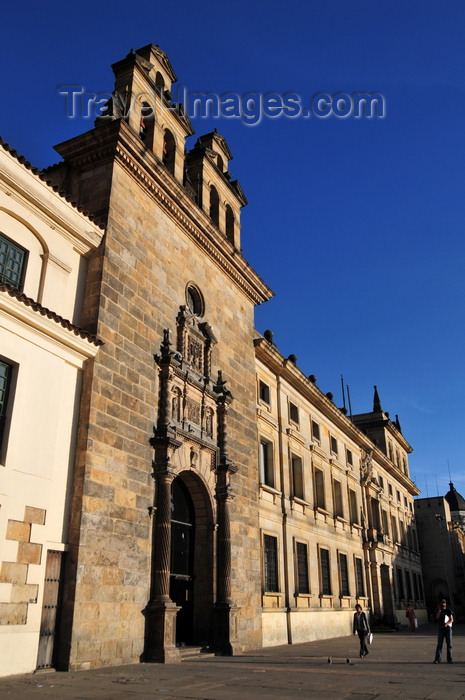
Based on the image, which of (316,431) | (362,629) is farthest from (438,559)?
(362,629)

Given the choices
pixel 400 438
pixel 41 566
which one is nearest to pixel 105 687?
pixel 41 566

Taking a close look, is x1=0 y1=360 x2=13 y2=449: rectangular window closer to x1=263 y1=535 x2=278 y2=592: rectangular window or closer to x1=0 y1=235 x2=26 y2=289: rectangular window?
x1=0 y1=235 x2=26 y2=289: rectangular window

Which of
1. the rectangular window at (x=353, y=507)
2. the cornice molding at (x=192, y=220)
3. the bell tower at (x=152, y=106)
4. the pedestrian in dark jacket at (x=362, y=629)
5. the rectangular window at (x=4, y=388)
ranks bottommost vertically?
the pedestrian in dark jacket at (x=362, y=629)

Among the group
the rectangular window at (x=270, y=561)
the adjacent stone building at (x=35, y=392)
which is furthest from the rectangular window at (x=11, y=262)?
the rectangular window at (x=270, y=561)

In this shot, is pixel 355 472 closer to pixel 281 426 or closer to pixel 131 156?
pixel 281 426

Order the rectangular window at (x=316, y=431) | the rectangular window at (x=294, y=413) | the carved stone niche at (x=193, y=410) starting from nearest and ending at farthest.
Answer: the carved stone niche at (x=193, y=410) → the rectangular window at (x=294, y=413) → the rectangular window at (x=316, y=431)

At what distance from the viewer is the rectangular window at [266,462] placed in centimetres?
2236

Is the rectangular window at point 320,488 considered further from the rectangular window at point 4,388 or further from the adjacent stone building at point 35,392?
the rectangular window at point 4,388

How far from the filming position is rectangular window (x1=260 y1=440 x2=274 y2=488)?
2236 cm

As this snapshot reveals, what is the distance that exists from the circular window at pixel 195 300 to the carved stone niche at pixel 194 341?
1.61ft

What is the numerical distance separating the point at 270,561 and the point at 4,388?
13.3 metres

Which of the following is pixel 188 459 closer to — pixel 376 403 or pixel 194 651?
pixel 194 651

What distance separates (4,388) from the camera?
35.0ft

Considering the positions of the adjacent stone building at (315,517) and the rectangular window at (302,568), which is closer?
the adjacent stone building at (315,517)
